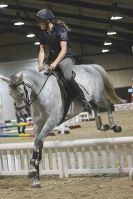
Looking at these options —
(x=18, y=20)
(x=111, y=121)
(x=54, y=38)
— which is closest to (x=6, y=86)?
(x=18, y=20)

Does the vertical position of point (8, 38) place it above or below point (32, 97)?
below

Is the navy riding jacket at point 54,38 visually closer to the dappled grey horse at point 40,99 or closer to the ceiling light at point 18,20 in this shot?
the dappled grey horse at point 40,99

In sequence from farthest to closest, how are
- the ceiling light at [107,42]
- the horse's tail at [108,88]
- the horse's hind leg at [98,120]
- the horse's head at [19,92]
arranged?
the ceiling light at [107,42], the horse's tail at [108,88], the horse's hind leg at [98,120], the horse's head at [19,92]

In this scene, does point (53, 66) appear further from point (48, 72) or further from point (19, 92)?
point (19, 92)

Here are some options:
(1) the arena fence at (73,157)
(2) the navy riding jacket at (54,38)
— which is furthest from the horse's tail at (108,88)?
(2) the navy riding jacket at (54,38)

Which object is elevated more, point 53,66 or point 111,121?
point 53,66

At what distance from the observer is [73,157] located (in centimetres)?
762

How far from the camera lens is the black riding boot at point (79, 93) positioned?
22.6ft

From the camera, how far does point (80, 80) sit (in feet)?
23.7

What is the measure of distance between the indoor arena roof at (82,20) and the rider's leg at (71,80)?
13.9 meters

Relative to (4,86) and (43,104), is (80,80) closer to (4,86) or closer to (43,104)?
(43,104)

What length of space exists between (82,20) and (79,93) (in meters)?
22.1

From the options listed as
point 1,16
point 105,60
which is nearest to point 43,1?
point 1,16

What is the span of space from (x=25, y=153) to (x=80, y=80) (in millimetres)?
1643
